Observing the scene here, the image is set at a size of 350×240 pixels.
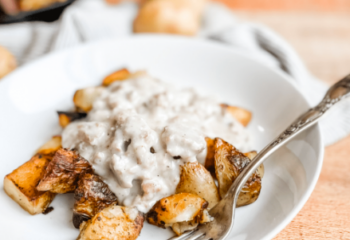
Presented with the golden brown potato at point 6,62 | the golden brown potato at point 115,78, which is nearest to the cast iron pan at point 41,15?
the golden brown potato at point 6,62

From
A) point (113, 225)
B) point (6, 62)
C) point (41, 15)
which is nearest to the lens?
point (113, 225)

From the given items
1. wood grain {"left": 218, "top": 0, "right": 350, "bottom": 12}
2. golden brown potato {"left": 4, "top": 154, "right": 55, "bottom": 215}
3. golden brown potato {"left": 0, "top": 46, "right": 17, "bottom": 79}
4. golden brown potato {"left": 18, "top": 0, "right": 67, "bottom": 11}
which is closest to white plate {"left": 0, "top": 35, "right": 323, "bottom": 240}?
golden brown potato {"left": 4, "top": 154, "right": 55, "bottom": 215}

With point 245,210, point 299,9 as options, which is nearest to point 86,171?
point 245,210

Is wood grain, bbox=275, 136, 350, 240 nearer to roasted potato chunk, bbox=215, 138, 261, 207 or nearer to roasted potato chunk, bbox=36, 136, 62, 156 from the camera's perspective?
roasted potato chunk, bbox=215, 138, 261, 207

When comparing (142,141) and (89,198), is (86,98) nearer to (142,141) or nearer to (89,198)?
(142,141)

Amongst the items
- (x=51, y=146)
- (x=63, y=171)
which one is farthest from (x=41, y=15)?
(x=63, y=171)

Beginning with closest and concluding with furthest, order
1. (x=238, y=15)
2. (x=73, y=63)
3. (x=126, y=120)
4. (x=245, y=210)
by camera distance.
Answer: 1. (x=245, y=210)
2. (x=126, y=120)
3. (x=73, y=63)
4. (x=238, y=15)

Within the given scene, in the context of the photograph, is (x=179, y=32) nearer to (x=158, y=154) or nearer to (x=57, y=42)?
(x=57, y=42)
